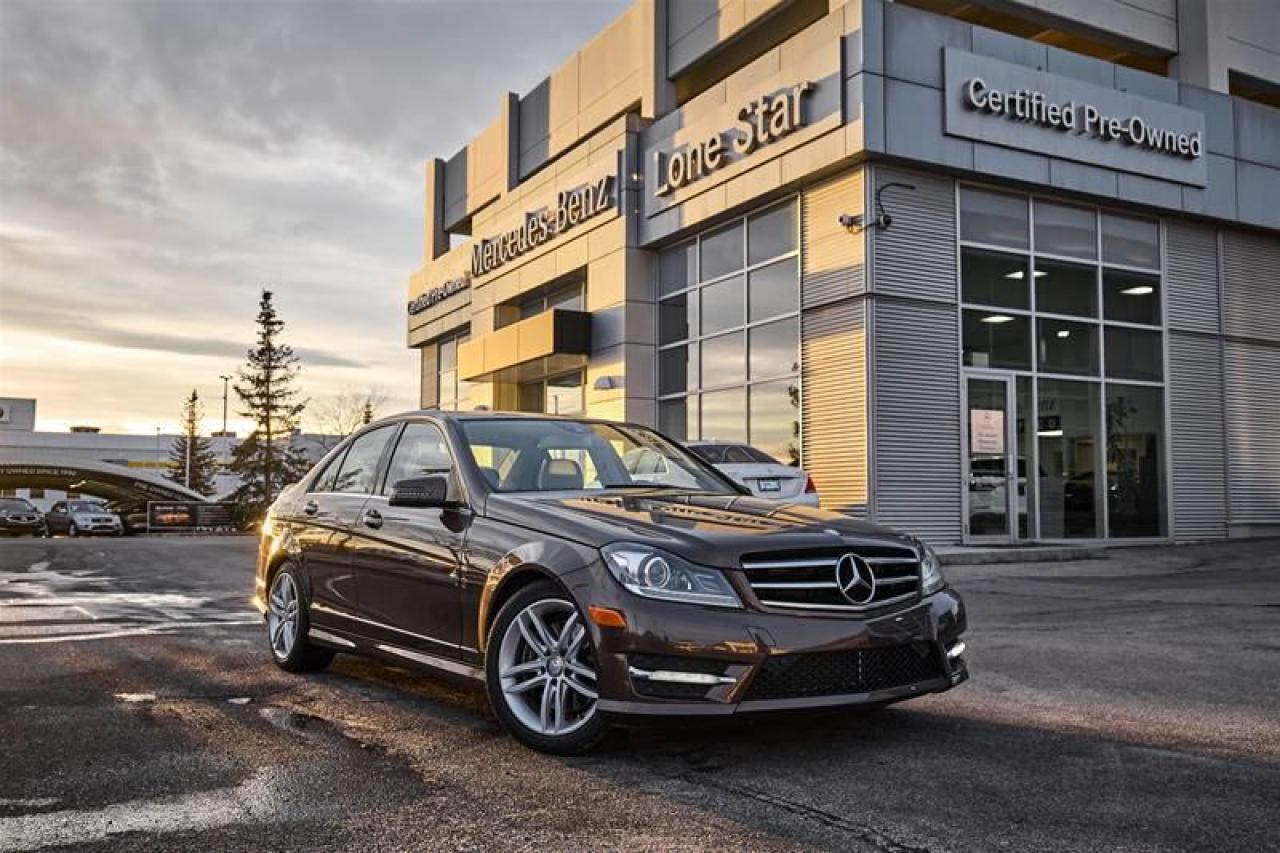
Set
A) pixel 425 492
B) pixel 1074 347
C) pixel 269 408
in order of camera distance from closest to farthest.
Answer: pixel 425 492 < pixel 1074 347 < pixel 269 408

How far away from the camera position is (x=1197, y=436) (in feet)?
63.9

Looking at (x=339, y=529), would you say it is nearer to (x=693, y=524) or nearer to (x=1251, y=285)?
(x=693, y=524)

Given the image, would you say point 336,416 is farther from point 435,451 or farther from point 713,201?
point 435,451

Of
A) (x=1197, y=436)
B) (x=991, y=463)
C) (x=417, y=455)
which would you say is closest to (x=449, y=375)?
(x=991, y=463)

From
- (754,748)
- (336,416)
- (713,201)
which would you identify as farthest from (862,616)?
(336,416)

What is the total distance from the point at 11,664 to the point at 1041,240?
16.0m

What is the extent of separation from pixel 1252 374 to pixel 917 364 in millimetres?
7710

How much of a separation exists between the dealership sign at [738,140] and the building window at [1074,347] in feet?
9.78

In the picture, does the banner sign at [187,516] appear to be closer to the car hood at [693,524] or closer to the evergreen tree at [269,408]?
the evergreen tree at [269,408]

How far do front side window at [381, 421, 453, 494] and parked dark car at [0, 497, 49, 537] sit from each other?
149ft

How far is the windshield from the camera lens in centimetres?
538

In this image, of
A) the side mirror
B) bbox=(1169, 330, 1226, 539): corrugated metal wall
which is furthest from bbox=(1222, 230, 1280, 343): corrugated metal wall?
the side mirror

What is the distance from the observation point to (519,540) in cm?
467

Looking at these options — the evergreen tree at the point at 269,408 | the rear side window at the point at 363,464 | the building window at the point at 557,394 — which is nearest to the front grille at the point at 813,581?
the rear side window at the point at 363,464
